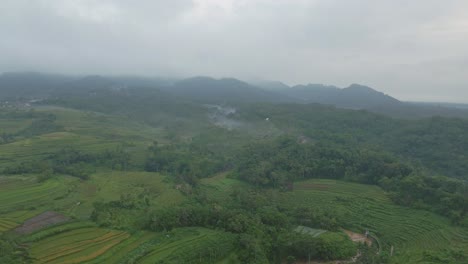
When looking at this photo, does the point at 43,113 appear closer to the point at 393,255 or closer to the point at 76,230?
the point at 76,230

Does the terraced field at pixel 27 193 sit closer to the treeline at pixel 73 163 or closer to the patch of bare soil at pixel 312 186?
the treeline at pixel 73 163

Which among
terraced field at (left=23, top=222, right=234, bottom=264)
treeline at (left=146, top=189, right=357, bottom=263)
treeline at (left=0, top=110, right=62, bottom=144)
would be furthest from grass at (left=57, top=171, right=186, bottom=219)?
treeline at (left=0, top=110, right=62, bottom=144)

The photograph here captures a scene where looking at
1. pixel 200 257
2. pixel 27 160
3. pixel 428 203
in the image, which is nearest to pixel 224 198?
pixel 200 257

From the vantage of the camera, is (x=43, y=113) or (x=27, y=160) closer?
(x=27, y=160)

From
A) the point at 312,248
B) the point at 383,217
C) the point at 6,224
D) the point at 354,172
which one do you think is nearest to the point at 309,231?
the point at 312,248

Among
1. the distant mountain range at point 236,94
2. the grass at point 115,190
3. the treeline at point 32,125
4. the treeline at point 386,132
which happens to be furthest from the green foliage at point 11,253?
the distant mountain range at point 236,94
